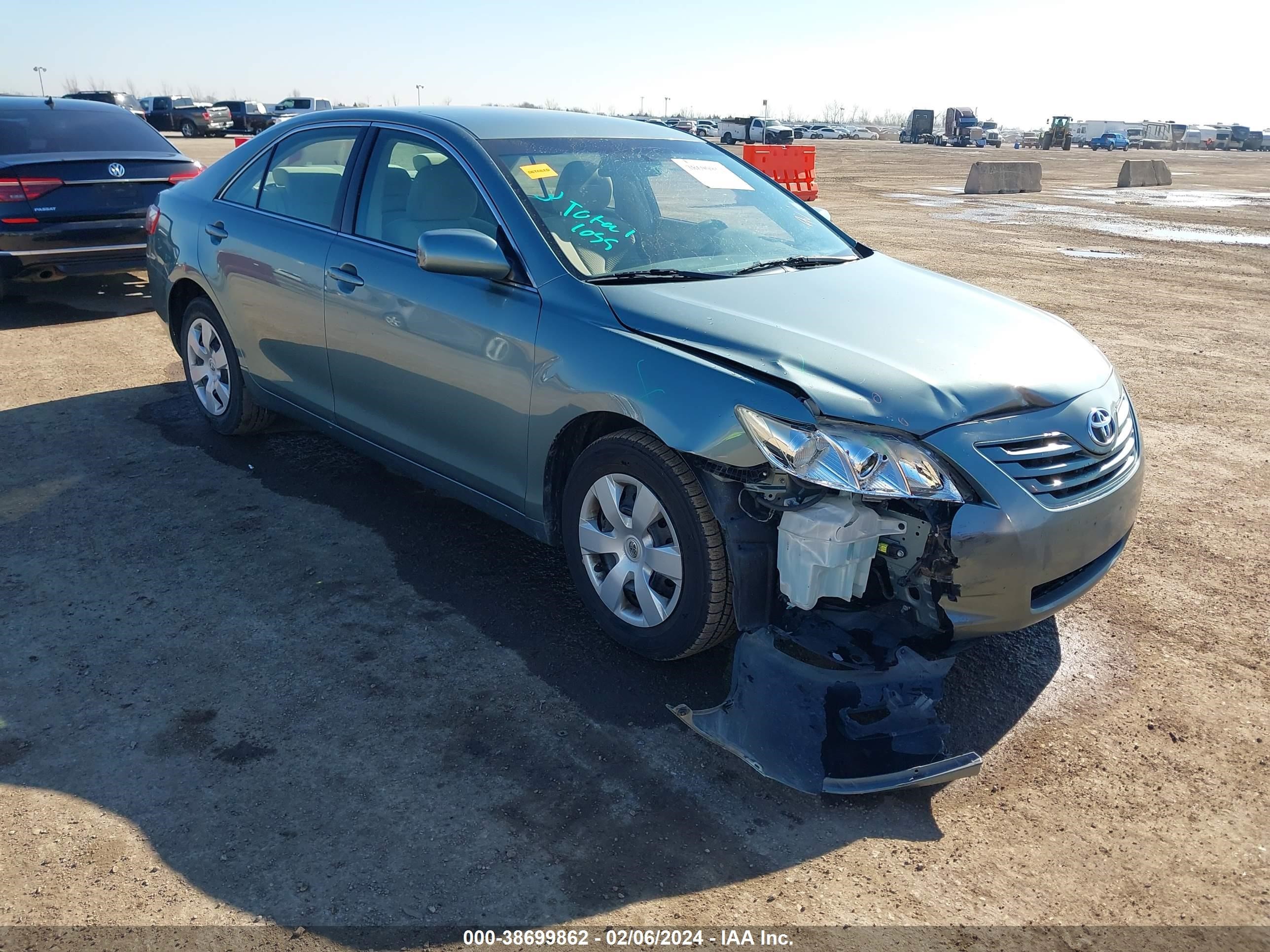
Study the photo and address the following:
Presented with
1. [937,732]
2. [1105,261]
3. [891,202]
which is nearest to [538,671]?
[937,732]

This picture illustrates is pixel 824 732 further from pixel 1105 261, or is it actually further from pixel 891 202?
pixel 891 202

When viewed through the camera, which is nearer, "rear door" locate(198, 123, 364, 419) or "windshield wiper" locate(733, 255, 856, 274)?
"windshield wiper" locate(733, 255, 856, 274)

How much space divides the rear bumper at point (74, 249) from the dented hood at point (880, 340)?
21.3 feet

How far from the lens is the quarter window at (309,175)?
4555 millimetres

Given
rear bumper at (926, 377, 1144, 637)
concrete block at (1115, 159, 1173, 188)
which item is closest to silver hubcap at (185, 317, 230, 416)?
rear bumper at (926, 377, 1144, 637)

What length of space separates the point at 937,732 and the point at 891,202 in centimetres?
1998

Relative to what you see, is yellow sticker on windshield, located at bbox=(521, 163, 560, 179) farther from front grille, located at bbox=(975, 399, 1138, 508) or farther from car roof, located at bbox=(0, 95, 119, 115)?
car roof, located at bbox=(0, 95, 119, 115)

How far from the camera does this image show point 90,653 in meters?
3.52

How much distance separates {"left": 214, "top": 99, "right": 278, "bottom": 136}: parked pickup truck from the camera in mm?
53438

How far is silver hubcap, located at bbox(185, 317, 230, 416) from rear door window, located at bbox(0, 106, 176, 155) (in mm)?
4070

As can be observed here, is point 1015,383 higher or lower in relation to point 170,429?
higher

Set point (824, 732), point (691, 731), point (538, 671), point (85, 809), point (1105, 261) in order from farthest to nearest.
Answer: point (1105, 261) < point (538, 671) < point (691, 731) < point (824, 732) < point (85, 809)

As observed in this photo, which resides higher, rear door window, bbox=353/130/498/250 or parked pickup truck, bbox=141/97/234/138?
parked pickup truck, bbox=141/97/234/138

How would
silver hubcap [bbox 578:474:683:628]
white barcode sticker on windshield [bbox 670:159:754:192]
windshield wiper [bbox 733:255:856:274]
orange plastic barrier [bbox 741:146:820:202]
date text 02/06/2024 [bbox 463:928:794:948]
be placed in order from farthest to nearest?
1. orange plastic barrier [bbox 741:146:820:202]
2. white barcode sticker on windshield [bbox 670:159:754:192]
3. windshield wiper [bbox 733:255:856:274]
4. silver hubcap [bbox 578:474:683:628]
5. date text 02/06/2024 [bbox 463:928:794:948]
